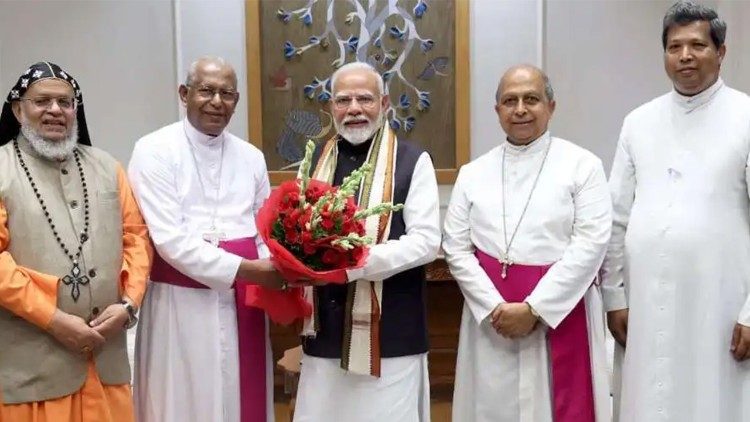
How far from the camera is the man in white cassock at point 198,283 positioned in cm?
287

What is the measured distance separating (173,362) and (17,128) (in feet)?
3.24

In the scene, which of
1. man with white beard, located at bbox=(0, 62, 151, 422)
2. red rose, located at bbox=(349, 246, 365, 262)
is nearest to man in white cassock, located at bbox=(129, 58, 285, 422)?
man with white beard, located at bbox=(0, 62, 151, 422)

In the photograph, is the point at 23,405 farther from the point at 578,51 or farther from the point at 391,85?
the point at 578,51

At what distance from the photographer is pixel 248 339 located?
3.01 metres

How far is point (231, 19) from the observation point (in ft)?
16.6

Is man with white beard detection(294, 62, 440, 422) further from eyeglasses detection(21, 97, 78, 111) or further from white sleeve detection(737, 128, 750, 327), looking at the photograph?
white sleeve detection(737, 128, 750, 327)

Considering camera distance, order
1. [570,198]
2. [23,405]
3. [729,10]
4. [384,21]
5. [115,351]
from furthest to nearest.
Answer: [384,21]
[729,10]
[570,198]
[115,351]
[23,405]

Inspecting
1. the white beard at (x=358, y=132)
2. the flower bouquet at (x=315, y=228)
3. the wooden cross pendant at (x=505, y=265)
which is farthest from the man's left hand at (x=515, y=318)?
the white beard at (x=358, y=132)

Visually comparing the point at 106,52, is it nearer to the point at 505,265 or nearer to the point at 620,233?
the point at 505,265

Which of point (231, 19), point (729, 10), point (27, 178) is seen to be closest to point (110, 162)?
point (27, 178)

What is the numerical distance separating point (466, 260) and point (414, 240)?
0.28 meters

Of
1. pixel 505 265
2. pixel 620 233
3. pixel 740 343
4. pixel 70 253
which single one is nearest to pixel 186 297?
pixel 70 253

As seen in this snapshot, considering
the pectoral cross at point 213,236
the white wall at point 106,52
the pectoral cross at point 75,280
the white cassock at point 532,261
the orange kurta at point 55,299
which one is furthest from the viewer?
the white wall at point 106,52

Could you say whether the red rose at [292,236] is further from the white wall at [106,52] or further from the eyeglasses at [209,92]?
the white wall at [106,52]
